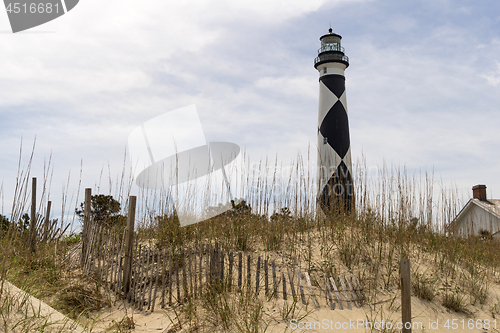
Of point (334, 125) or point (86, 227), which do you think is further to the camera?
point (334, 125)

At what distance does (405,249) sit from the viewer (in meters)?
4.60

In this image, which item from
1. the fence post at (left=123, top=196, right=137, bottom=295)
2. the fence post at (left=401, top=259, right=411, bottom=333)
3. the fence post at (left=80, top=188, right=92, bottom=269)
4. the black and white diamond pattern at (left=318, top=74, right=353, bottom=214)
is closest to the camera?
the fence post at (left=401, top=259, right=411, bottom=333)

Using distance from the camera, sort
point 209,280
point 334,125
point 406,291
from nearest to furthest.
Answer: point 406,291 < point 209,280 < point 334,125

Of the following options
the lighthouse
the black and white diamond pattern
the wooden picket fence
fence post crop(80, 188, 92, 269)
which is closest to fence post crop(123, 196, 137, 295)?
the wooden picket fence

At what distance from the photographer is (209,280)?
3494 millimetres

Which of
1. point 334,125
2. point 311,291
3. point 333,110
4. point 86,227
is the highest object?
point 333,110

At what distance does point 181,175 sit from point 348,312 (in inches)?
102

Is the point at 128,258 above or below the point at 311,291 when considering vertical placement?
above

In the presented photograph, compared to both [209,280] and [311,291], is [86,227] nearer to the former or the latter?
[209,280]

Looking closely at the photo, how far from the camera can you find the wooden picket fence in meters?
3.52

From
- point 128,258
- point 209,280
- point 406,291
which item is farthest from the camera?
point 128,258

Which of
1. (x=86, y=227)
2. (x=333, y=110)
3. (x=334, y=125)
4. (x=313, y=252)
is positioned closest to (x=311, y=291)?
(x=313, y=252)

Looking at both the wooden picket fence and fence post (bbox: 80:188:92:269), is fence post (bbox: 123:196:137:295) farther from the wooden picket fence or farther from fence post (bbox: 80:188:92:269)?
fence post (bbox: 80:188:92:269)

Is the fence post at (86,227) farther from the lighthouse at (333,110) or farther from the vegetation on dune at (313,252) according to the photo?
the lighthouse at (333,110)
